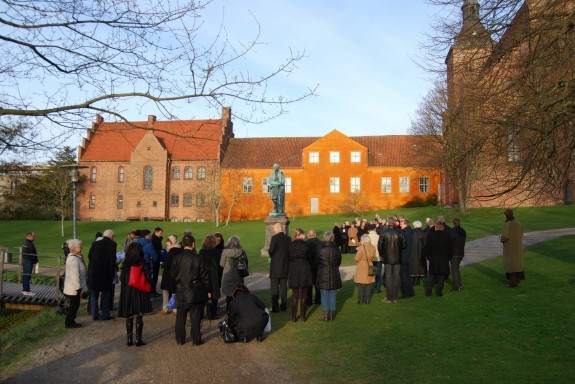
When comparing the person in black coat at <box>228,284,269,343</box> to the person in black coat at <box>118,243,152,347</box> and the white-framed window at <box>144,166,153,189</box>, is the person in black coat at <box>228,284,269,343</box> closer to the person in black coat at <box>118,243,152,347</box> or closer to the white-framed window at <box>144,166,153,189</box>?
the person in black coat at <box>118,243,152,347</box>

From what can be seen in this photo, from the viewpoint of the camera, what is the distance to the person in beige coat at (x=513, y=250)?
11312 millimetres

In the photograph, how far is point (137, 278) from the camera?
827 centimetres

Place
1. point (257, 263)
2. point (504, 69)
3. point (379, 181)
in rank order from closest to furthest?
point (504, 69) → point (257, 263) → point (379, 181)

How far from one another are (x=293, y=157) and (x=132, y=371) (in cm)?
5033

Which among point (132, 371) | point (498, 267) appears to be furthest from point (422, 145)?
point (132, 371)

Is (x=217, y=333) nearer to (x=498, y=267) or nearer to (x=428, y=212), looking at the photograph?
(x=498, y=267)

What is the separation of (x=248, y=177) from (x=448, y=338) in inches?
1884

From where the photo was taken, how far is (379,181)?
2131 inches

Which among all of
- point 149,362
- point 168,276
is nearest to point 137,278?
point 149,362

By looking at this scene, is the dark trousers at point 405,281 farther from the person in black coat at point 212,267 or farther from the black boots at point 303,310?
the person in black coat at point 212,267

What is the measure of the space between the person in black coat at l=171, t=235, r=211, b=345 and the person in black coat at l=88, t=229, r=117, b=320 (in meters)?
2.83

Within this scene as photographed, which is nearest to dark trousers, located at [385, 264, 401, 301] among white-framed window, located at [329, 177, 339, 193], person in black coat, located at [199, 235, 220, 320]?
person in black coat, located at [199, 235, 220, 320]

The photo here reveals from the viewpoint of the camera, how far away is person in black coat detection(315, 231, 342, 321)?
9797 mm

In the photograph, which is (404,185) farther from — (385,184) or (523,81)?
(523,81)
